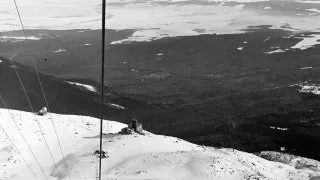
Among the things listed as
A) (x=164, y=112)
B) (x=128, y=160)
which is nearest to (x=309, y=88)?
(x=164, y=112)

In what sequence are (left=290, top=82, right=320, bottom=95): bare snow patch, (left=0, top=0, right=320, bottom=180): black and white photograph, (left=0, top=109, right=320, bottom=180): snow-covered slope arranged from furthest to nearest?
1. (left=290, top=82, right=320, bottom=95): bare snow patch
2. (left=0, top=0, right=320, bottom=180): black and white photograph
3. (left=0, top=109, right=320, bottom=180): snow-covered slope

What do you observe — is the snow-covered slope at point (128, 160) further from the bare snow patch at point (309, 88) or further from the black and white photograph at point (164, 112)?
the bare snow patch at point (309, 88)

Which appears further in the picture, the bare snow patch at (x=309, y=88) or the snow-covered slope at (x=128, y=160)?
the bare snow patch at (x=309, y=88)

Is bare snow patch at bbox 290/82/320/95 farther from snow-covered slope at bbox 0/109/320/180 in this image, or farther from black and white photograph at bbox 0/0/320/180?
snow-covered slope at bbox 0/109/320/180

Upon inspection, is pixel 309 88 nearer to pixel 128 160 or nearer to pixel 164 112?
pixel 164 112

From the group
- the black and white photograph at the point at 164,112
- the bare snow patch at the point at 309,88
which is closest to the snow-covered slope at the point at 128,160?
the black and white photograph at the point at 164,112

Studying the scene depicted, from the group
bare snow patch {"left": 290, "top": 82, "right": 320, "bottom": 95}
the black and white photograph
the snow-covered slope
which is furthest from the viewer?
bare snow patch {"left": 290, "top": 82, "right": 320, "bottom": 95}

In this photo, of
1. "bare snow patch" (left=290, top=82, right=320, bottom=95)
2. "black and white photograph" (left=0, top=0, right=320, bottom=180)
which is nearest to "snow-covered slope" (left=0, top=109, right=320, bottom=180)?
"black and white photograph" (left=0, top=0, right=320, bottom=180)

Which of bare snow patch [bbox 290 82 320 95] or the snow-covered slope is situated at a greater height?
the snow-covered slope
